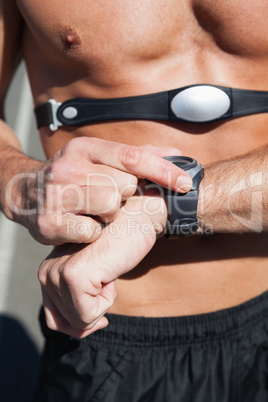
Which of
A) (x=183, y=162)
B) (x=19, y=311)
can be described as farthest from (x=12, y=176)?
(x=19, y=311)

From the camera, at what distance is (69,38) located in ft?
3.95

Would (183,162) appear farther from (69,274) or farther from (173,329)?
(173,329)

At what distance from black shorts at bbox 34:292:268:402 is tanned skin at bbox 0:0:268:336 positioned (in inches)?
1.8

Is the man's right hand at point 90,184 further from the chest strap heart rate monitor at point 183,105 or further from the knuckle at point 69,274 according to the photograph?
the chest strap heart rate monitor at point 183,105

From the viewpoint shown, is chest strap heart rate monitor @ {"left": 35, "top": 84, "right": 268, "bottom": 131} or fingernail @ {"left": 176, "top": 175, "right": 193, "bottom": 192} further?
chest strap heart rate monitor @ {"left": 35, "top": 84, "right": 268, "bottom": 131}

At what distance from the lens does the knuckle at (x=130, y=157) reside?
98cm

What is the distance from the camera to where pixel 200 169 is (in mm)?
1079

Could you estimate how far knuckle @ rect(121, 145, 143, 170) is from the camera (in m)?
0.98

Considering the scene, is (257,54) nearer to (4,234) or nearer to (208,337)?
(208,337)

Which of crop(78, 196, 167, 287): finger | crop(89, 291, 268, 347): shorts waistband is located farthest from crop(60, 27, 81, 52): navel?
crop(89, 291, 268, 347): shorts waistband

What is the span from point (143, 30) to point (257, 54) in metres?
0.28

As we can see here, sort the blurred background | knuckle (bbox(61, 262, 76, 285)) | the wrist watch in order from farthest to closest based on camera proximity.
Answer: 1. the blurred background
2. the wrist watch
3. knuckle (bbox(61, 262, 76, 285))

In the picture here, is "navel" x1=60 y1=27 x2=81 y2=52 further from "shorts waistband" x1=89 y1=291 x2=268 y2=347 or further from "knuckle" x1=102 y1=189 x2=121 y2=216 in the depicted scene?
"shorts waistband" x1=89 y1=291 x2=268 y2=347

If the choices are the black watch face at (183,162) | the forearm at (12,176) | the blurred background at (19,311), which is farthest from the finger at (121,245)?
the blurred background at (19,311)
